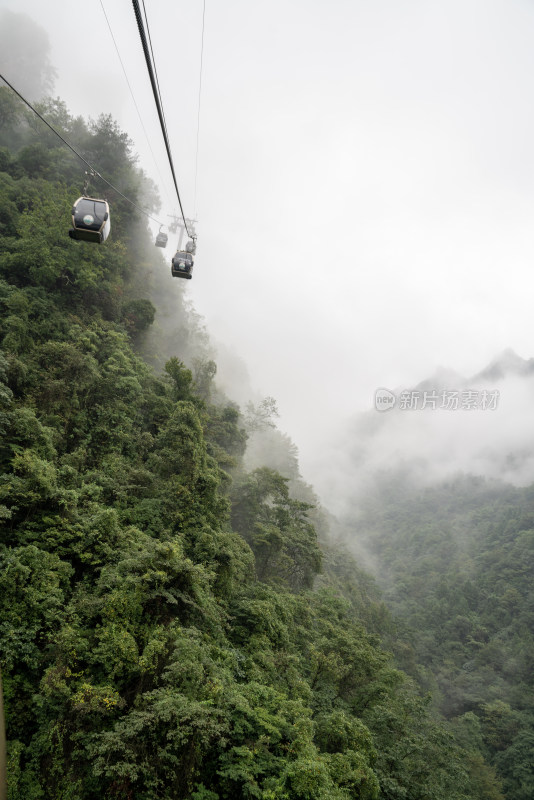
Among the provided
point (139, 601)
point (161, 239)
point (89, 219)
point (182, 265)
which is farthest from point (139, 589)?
point (161, 239)

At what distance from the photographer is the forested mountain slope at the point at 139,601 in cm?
682

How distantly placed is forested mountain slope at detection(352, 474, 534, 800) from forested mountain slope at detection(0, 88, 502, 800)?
15.7 metres

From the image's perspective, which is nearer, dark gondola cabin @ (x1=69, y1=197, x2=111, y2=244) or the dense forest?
the dense forest

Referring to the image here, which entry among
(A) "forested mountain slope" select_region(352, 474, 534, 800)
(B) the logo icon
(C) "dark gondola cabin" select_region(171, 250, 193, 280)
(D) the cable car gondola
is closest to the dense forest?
(D) the cable car gondola

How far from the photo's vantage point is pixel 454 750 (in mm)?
12766

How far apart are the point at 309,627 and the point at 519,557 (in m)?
73.4

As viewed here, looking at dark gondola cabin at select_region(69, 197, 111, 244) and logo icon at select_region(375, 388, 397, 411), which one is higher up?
logo icon at select_region(375, 388, 397, 411)

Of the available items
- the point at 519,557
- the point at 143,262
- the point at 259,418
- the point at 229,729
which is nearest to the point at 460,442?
the point at 519,557

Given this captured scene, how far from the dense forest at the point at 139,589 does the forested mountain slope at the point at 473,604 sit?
3115mm

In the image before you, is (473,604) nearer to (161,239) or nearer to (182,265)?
(161,239)

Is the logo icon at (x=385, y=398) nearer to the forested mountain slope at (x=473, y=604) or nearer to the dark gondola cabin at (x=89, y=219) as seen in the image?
the forested mountain slope at (x=473, y=604)

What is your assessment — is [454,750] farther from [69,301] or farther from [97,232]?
[69,301]

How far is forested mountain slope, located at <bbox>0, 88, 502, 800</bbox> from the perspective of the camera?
6816mm

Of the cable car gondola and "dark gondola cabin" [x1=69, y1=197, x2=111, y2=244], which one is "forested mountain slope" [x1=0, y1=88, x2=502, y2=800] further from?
"dark gondola cabin" [x1=69, y1=197, x2=111, y2=244]
